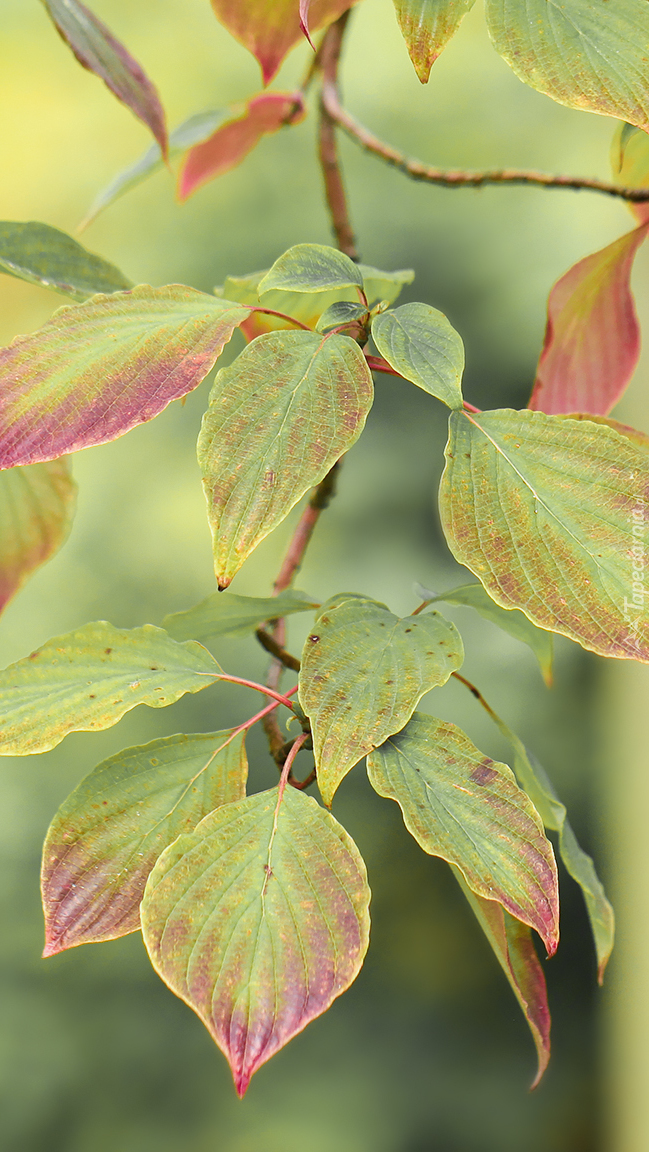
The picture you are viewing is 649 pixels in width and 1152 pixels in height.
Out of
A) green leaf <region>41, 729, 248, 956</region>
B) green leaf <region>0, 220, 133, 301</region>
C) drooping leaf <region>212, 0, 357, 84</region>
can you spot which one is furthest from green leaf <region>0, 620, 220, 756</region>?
drooping leaf <region>212, 0, 357, 84</region>

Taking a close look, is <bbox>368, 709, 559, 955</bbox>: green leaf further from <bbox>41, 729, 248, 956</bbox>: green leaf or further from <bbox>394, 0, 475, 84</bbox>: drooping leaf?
<bbox>394, 0, 475, 84</bbox>: drooping leaf

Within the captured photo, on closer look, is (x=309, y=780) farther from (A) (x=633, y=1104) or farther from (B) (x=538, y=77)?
(A) (x=633, y=1104)

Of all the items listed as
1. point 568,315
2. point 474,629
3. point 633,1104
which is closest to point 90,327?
point 568,315

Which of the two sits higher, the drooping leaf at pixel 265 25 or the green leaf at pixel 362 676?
the drooping leaf at pixel 265 25

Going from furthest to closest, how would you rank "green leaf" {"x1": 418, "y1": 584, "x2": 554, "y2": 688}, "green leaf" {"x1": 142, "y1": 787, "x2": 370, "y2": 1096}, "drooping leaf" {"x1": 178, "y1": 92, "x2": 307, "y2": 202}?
"drooping leaf" {"x1": 178, "y1": 92, "x2": 307, "y2": 202}, "green leaf" {"x1": 418, "y1": 584, "x2": 554, "y2": 688}, "green leaf" {"x1": 142, "y1": 787, "x2": 370, "y2": 1096}

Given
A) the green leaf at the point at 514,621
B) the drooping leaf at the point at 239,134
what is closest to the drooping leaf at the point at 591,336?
the green leaf at the point at 514,621

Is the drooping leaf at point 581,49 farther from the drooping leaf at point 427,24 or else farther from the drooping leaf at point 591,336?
the drooping leaf at point 591,336

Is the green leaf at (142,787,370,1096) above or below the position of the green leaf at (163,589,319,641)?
above
